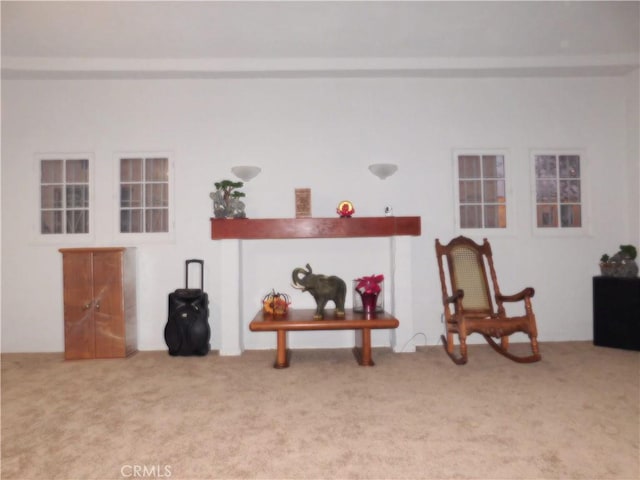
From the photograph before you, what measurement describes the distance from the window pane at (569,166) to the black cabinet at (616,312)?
1.28 meters

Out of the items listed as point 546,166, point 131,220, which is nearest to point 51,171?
point 131,220

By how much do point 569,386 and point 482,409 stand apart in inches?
37.5

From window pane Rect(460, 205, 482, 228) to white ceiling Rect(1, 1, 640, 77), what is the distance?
1567mm

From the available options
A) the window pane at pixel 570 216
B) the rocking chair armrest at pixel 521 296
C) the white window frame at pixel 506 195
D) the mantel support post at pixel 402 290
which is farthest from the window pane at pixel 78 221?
the window pane at pixel 570 216

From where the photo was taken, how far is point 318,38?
3.83m

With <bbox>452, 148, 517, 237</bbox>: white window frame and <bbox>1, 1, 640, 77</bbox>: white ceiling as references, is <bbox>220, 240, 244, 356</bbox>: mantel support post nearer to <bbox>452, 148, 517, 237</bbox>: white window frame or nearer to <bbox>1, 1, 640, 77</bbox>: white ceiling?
<bbox>1, 1, 640, 77</bbox>: white ceiling

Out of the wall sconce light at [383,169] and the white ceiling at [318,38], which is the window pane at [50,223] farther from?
the wall sconce light at [383,169]

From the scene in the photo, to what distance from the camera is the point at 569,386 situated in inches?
120

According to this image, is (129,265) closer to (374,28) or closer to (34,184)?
(34,184)

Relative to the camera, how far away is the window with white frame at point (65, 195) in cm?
443

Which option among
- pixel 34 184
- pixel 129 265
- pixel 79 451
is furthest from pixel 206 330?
pixel 34 184

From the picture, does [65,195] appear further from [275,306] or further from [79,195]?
[275,306]

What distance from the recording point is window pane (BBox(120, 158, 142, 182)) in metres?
4.46

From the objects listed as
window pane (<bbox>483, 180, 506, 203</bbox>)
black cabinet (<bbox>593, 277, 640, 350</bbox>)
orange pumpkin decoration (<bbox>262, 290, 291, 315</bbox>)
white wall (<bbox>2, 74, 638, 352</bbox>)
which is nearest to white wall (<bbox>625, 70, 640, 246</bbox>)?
white wall (<bbox>2, 74, 638, 352</bbox>)
